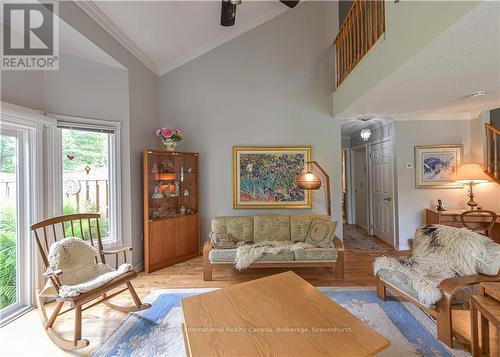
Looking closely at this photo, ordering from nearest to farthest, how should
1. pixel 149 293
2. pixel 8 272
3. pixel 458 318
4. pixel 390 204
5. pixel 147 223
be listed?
pixel 458 318, pixel 8 272, pixel 149 293, pixel 147 223, pixel 390 204

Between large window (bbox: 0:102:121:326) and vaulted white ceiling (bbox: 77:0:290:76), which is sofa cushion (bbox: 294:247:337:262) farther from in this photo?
vaulted white ceiling (bbox: 77:0:290:76)

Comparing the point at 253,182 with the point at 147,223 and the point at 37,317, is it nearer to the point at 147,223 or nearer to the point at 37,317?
the point at 147,223

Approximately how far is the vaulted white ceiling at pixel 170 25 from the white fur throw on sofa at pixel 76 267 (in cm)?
233

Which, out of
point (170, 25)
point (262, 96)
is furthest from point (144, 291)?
point (170, 25)

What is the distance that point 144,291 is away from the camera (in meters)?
→ 2.82

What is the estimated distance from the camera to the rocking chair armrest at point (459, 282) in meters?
1.89

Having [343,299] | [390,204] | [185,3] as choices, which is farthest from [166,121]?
[390,204]

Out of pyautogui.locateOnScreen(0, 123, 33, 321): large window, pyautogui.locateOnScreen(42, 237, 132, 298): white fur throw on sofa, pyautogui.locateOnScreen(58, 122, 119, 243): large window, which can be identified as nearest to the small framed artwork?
pyautogui.locateOnScreen(42, 237, 132, 298): white fur throw on sofa

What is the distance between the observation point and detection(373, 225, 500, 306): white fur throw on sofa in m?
2.07

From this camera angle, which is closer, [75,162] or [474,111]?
[75,162]

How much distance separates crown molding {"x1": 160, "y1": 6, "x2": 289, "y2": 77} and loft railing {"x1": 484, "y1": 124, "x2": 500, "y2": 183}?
11.8ft

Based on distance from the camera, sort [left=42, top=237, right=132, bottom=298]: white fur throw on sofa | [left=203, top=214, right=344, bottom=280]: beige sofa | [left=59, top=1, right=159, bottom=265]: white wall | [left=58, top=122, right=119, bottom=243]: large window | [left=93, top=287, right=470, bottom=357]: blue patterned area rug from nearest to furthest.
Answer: [left=93, top=287, right=470, bottom=357]: blue patterned area rug, [left=42, top=237, right=132, bottom=298]: white fur throw on sofa, [left=58, top=122, right=119, bottom=243]: large window, [left=203, top=214, right=344, bottom=280]: beige sofa, [left=59, top=1, right=159, bottom=265]: white wall

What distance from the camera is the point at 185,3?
119 inches

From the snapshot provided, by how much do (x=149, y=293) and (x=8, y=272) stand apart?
1.35 meters
